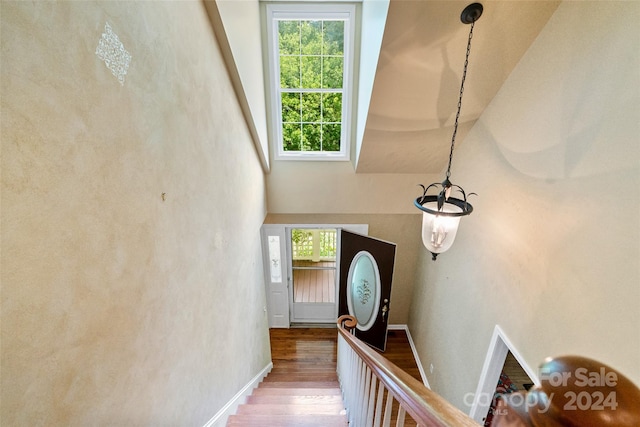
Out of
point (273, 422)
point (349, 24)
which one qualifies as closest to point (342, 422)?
point (273, 422)

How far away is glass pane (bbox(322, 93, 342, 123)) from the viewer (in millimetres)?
3559

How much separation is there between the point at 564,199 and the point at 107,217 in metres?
2.14

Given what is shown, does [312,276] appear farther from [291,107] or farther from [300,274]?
[291,107]

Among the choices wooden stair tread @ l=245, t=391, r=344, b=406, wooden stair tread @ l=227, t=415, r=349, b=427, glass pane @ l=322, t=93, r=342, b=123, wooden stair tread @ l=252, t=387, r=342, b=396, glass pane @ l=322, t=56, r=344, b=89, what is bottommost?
wooden stair tread @ l=252, t=387, r=342, b=396

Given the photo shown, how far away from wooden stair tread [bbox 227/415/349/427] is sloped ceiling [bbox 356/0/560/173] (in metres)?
2.41

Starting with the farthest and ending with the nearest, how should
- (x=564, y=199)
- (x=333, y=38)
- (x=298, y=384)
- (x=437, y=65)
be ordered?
(x=298, y=384) → (x=333, y=38) → (x=437, y=65) → (x=564, y=199)

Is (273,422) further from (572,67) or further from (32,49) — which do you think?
(572,67)

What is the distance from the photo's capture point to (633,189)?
4.15 feet

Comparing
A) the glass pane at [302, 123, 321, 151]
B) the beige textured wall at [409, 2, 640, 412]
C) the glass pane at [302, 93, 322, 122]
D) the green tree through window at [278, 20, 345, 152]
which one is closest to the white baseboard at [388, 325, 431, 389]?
the beige textured wall at [409, 2, 640, 412]

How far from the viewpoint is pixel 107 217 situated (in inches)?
39.7

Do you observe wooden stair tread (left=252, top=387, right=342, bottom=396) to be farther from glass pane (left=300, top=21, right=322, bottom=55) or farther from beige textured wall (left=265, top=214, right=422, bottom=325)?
glass pane (left=300, top=21, right=322, bottom=55)

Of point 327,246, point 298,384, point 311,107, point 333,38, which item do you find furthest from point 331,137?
point 327,246

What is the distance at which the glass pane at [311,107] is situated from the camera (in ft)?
11.7

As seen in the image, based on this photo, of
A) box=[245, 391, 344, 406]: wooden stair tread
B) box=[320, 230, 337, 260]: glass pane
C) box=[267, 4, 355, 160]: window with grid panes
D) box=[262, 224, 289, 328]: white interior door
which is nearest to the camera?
box=[245, 391, 344, 406]: wooden stair tread
